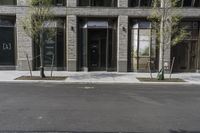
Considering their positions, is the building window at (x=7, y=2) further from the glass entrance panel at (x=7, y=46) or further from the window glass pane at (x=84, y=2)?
the window glass pane at (x=84, y=2)

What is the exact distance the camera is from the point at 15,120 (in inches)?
321

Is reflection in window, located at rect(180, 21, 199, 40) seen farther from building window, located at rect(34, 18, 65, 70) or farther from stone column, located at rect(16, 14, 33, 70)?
stone column, located at rect(16, 14, 33, 70)

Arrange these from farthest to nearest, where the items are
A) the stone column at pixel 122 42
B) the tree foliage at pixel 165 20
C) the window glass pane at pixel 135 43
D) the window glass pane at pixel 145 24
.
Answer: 1. the window glass pane at pixel 135 43
2. the window glass pane at pixel 145 24
3. the stone column at pixel 122 42
4. the tree foliage at pixel 165 20

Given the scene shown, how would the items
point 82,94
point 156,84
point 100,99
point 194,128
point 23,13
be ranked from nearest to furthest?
point 194,128, point 100,99, point 82,94, point 156,84, point 23,13

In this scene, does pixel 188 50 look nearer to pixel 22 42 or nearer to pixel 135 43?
pixel 135 43

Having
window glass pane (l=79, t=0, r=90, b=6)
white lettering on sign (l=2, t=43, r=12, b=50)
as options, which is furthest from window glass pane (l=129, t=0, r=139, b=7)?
white lettering on sign (l=2, t=43, r=12, b=50)

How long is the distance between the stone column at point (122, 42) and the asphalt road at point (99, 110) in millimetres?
7135

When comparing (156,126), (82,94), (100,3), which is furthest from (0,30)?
(156,126)

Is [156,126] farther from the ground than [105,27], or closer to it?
closer to it

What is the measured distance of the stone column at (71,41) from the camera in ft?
69.2

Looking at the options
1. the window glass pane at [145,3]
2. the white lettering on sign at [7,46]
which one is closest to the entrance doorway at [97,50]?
the window glass pane at [145,3]

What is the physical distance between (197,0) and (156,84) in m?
8.34

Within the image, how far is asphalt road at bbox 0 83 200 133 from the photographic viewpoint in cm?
765

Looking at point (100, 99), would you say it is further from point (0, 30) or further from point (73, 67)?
point (0, 30)
